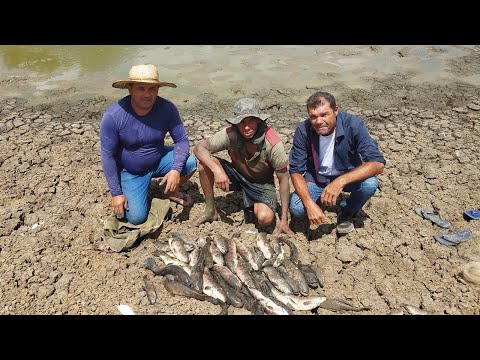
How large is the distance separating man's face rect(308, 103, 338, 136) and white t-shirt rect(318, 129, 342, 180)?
0.15 m

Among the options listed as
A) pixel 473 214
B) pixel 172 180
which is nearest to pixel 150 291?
pixel 172 180

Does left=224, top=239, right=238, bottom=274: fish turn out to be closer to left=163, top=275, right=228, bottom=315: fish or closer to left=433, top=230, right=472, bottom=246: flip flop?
left=163, top=275, right=228, bottom=315: fish

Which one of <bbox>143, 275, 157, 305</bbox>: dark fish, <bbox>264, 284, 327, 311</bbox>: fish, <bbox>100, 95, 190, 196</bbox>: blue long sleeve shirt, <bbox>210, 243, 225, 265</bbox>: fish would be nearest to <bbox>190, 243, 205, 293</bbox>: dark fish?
<bbox>210, 243, 225, 265</bbox>: fish

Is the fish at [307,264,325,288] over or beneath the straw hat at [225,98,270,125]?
beneath

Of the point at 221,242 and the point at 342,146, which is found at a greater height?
the point at 342,146

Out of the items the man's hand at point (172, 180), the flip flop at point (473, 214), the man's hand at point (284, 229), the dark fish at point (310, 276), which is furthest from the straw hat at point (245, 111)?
the flip flop at point (473, 214)

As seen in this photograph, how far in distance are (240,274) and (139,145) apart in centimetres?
186

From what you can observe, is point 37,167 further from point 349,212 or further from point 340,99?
point 340,99

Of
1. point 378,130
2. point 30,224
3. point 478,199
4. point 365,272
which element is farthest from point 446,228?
point 30,224

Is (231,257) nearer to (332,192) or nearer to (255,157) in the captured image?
(255,157)

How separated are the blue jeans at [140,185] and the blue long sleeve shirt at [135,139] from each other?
7cm

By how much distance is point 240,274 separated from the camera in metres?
4.06

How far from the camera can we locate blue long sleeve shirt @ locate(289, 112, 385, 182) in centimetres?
422

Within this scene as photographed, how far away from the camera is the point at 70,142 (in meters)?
6.39
